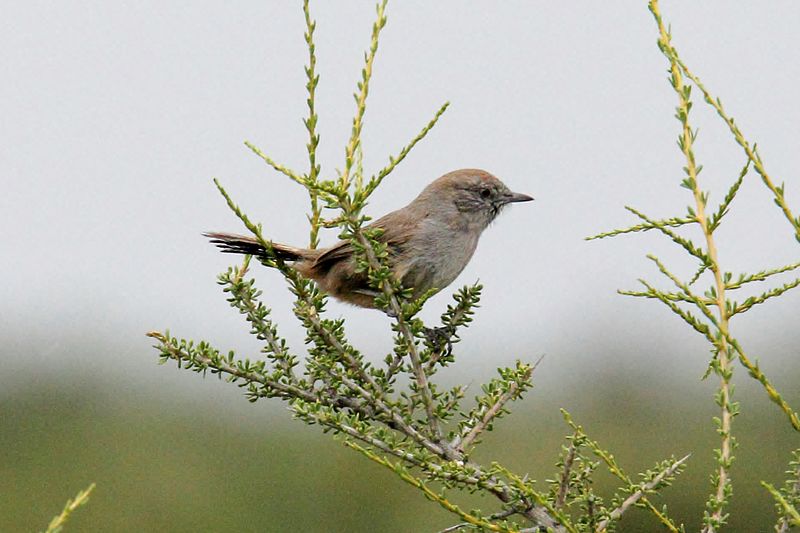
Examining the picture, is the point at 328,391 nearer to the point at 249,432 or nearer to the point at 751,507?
the point at 751,507

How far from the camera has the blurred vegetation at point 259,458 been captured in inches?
443

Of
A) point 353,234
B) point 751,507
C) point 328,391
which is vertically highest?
point 353,234

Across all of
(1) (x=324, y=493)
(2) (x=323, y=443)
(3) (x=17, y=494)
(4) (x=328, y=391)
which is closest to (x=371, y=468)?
(1) (x=324, y=493)

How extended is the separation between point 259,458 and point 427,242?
8262 millimetres

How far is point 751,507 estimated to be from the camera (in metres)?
11.4

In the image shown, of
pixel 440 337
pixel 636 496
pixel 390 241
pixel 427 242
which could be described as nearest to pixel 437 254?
pixel 427 242

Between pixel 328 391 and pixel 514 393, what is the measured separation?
62 centimetres

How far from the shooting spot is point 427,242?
5230 mm

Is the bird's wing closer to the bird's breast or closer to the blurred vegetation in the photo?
the bird's breast

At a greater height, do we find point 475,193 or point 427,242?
point 475,193

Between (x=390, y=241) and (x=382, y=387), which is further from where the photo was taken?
(x=390, y=241)

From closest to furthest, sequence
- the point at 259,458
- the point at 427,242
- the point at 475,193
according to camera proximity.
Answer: the point at 427,242 < the point at 475,193 < the point at 259,458

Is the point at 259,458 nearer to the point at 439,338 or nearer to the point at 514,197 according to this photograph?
the point at 514,197

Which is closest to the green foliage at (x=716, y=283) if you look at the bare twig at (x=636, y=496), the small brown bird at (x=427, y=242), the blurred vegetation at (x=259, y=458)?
the bare twig at (x=636, y=496)
